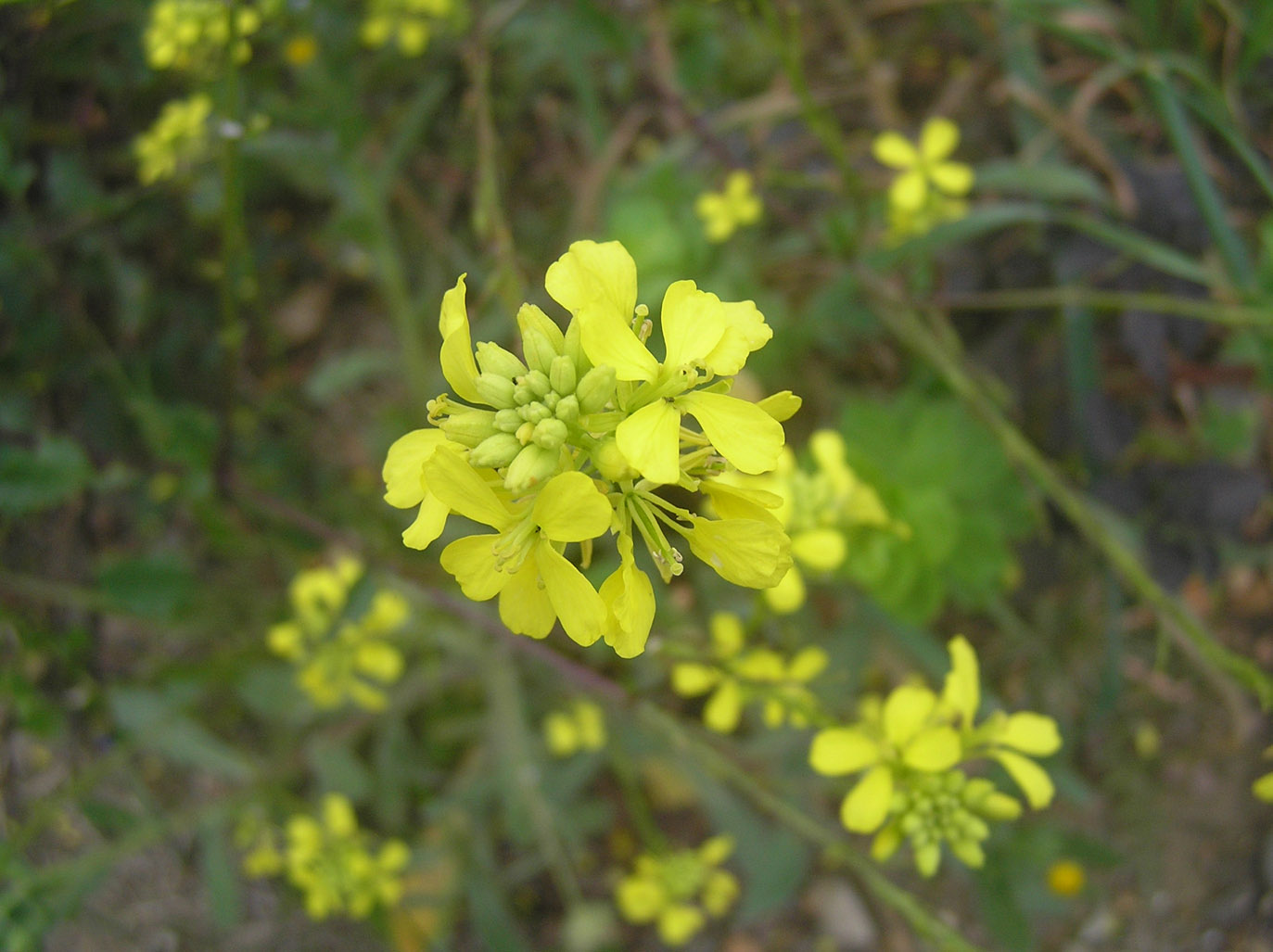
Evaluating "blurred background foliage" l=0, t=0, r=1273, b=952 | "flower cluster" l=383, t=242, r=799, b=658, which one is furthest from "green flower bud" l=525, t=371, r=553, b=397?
"blurred background foliage" l=0, t=0, r=1273, b=952

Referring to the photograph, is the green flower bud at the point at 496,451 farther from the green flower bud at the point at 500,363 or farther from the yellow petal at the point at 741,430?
the yellow petal at the point at 741,430

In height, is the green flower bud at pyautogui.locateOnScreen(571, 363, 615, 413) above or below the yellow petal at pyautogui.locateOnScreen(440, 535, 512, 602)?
above

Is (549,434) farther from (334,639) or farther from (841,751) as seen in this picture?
(334,639)

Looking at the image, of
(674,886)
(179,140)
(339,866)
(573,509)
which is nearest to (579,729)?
(674,886)

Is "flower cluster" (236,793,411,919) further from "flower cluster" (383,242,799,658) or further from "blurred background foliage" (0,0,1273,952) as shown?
"flower cluster" (383,242,799,658)

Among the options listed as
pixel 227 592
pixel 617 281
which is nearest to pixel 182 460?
pixel 227 592

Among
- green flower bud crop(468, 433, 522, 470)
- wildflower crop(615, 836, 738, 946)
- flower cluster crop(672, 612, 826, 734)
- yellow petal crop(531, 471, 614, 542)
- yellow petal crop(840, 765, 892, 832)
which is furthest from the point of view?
wildflower crop(615, 836, 738, 946)

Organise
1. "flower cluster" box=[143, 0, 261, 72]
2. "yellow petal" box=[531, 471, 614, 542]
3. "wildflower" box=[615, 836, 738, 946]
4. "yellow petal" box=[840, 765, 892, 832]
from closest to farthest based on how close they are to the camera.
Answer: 1. "yellow petal" box=[531, 471, 614, 542]
2. "yellow petal" box=[840, 765, 892, 832]
3. "flower cluster" box=[143, 0, 261, 72]
4. "wildflower" box=[615, 836, 738, 946]
